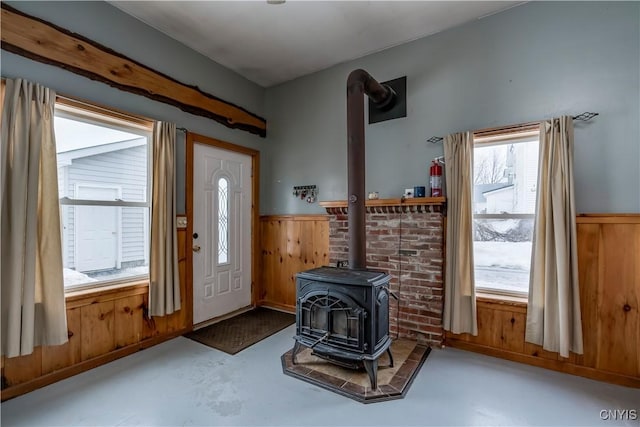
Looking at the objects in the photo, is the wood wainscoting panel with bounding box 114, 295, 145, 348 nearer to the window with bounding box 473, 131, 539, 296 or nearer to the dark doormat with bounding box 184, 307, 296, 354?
the dark doormat with bounding box 184, 307, 296, 354

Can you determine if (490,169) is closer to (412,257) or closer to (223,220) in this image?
(412,257)

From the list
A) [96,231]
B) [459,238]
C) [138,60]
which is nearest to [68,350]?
[96,231]

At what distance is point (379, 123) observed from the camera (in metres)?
3.21

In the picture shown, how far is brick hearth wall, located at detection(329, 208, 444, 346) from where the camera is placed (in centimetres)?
274

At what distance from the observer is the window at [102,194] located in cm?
234

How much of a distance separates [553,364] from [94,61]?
4452mm

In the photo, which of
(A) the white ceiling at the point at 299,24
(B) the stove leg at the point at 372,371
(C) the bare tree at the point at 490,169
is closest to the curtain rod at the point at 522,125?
(C) the bare tree at the point at 490,169

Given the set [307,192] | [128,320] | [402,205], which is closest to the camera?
[128,320]

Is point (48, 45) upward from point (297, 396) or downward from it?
upward

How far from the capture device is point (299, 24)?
2756 mm

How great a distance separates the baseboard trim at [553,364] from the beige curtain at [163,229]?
2685 millimetres

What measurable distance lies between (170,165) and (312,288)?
1810 millimetres

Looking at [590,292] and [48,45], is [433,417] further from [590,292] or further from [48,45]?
[48,45]

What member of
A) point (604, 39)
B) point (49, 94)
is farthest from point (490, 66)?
point (49, 94)
